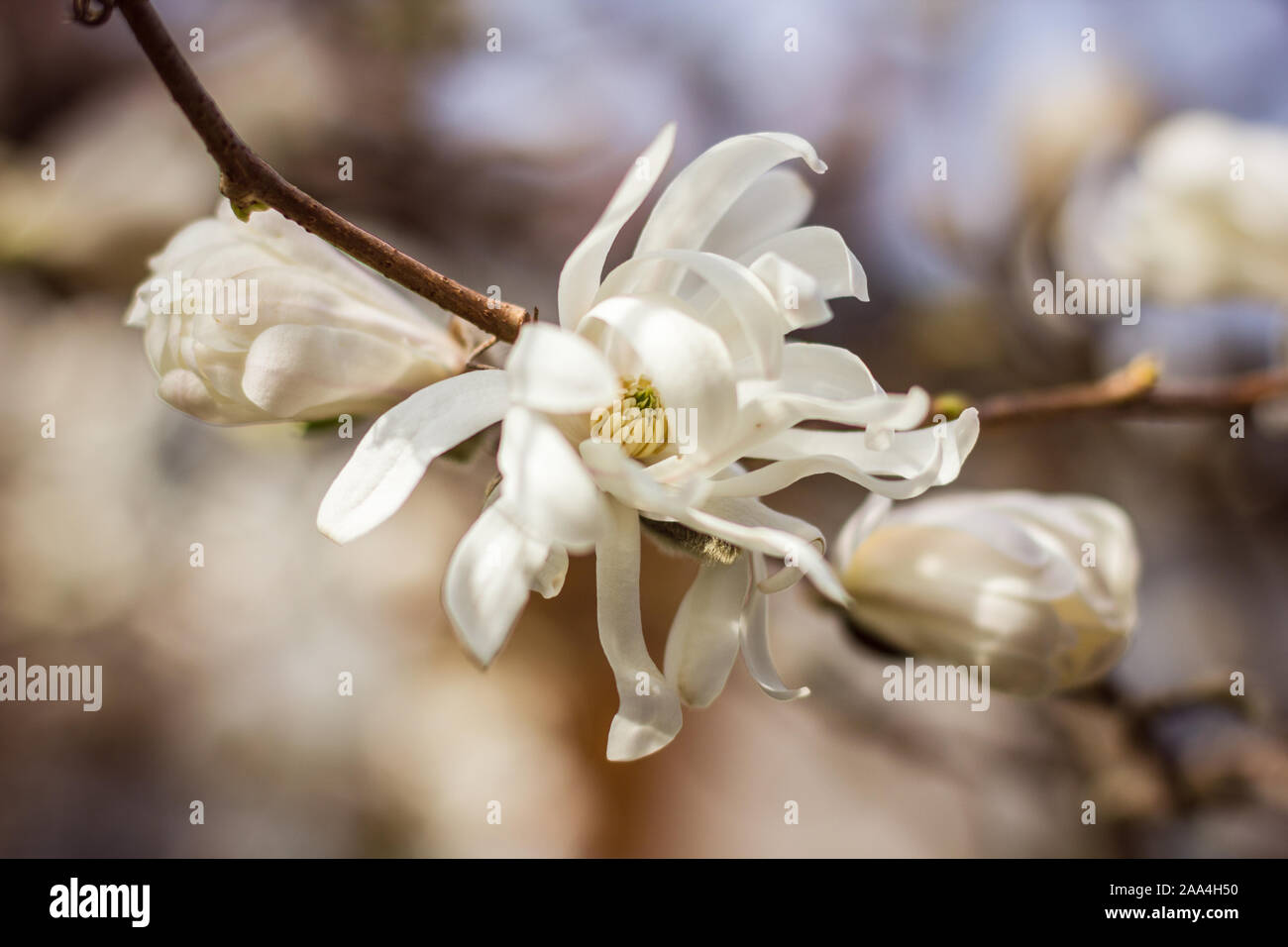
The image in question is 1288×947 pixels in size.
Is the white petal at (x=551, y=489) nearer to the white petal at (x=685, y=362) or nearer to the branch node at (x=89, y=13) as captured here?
the white petal at (x=685, y=362)

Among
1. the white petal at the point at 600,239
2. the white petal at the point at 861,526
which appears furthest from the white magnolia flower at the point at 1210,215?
the white petal at the point at 600,239

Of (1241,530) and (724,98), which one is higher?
(724,98)

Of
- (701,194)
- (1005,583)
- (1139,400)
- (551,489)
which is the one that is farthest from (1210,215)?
(551,489)

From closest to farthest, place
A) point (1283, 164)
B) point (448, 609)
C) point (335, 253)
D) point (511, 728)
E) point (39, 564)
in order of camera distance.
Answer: point (448, 609), point (335, 253), point (1283, 164), point (39, 564), point (511, 728)

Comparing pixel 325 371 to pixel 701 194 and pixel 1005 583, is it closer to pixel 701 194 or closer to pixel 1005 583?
pixel 701 194

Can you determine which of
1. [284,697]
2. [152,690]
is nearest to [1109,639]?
[284,697]

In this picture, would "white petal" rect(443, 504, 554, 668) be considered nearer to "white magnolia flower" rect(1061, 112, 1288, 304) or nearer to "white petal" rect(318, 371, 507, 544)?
"white petal" rect(318, 371, 507, 544)

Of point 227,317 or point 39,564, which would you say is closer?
point 227,317

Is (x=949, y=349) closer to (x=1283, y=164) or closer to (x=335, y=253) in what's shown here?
(x=1283, y=164)
